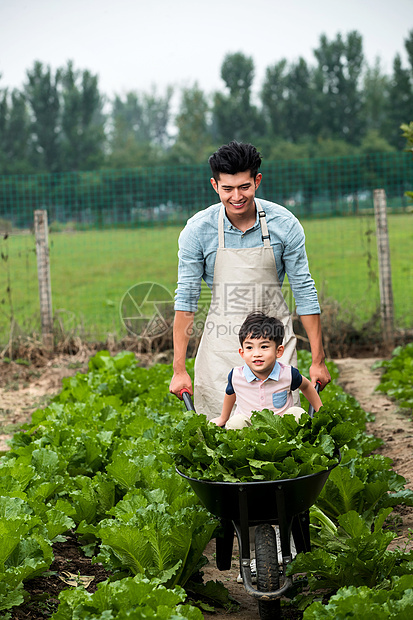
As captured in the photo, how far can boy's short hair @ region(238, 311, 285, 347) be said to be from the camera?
3045mm

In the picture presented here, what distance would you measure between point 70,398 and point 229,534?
3.34 metres

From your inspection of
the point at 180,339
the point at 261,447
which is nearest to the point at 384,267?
the point at 180,339

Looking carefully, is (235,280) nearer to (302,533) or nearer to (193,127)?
(302,533)

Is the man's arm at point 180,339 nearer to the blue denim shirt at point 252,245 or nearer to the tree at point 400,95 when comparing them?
the blue denim shirt at point 252,245

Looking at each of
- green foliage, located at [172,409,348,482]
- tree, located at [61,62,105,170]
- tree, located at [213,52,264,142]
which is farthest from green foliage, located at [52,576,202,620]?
tree, located at [213,52,264,142]

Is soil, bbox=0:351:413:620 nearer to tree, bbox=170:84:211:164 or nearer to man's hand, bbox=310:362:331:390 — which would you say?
man's hand, bbox=310:362:331:390

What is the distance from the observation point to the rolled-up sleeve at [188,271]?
3.49m

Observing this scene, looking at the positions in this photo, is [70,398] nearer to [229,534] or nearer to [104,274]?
[229,534]

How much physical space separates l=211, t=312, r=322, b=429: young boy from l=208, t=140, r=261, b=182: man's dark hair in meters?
0.67

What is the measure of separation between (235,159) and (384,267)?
637 centimetres

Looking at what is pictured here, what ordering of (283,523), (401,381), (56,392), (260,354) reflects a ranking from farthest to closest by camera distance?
(56,392), (401,381), (260,354), (283,523)

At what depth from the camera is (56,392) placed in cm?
766

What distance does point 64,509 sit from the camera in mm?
3439

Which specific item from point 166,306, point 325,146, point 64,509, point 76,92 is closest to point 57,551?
point 64,509
